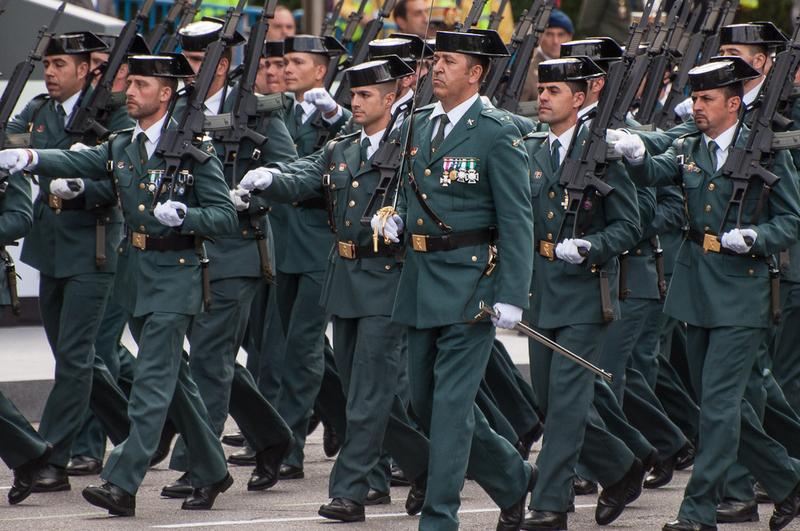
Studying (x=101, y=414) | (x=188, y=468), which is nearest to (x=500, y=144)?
(x=188, y=468)

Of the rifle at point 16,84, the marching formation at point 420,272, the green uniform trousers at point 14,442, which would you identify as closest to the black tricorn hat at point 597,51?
the marching formation at point 420,272

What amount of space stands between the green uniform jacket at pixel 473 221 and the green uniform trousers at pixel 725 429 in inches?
46.7

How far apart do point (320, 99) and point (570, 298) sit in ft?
7.82

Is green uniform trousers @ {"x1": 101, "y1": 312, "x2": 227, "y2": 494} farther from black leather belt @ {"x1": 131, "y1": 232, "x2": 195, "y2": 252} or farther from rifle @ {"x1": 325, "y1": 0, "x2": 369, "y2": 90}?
rifle @ {"x1": 325, "y1": 0, "x2": 369, "y2": 90}

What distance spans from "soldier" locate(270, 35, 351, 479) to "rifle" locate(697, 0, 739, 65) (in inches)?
87.0

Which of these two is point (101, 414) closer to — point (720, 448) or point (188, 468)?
point (188, 468)

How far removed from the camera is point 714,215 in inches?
300

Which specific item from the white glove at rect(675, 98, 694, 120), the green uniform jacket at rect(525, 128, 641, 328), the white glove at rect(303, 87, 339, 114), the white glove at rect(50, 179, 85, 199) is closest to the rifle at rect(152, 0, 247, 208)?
the white glove at rect(50, 179, 85, 199)

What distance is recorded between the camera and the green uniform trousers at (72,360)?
332 inches

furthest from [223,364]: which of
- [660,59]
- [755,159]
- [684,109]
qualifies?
[660,59]

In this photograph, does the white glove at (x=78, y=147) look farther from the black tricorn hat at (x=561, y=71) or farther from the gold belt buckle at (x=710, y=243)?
the gold belt buckle at (x=710, y=243)

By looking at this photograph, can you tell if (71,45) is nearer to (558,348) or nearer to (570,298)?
(570,298)

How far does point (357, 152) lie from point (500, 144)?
135 centimetres

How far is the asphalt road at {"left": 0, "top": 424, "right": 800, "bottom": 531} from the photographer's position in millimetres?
7500
